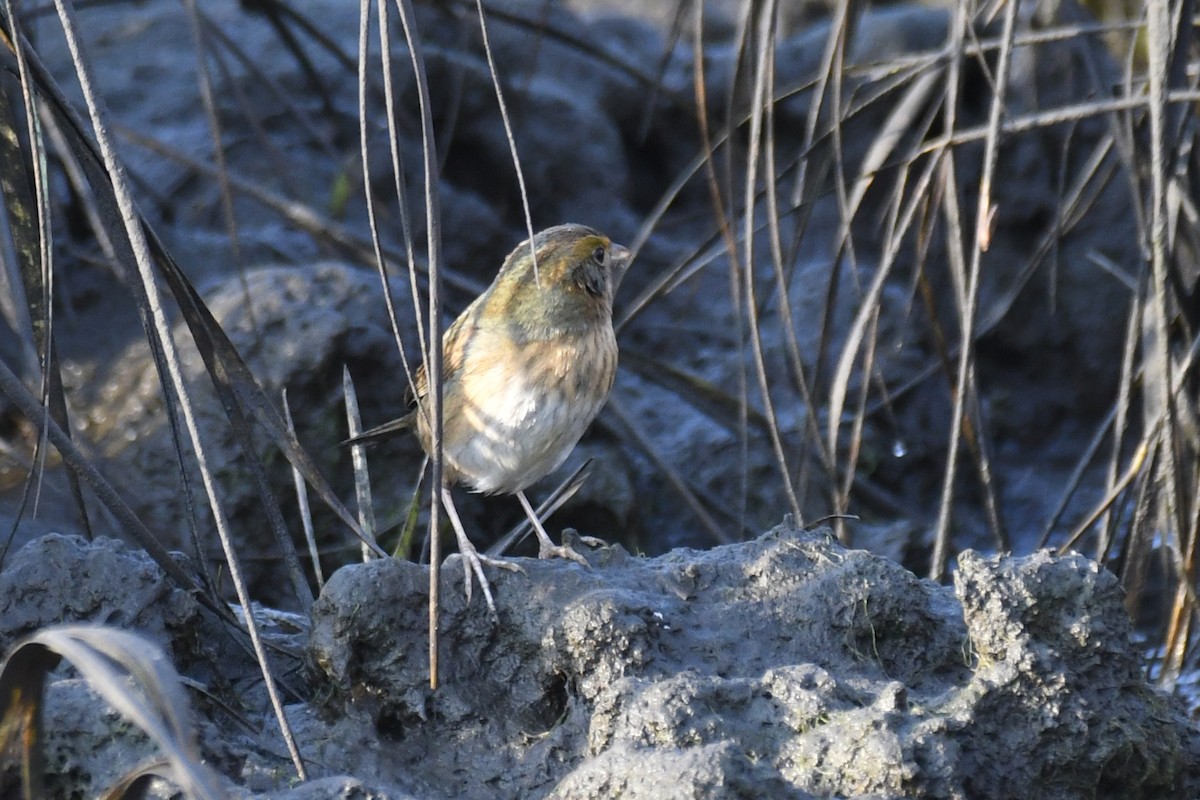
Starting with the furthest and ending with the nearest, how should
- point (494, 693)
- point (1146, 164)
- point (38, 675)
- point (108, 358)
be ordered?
point (108, 358) < point (1146, 164) < point (494, 693) < point (38, 675)

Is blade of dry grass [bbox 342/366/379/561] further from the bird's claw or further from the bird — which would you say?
the bird's claw

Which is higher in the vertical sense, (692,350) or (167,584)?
(167,584)

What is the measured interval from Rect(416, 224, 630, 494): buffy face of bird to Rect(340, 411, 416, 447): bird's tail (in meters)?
0.10

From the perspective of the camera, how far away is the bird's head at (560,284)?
455 centimetres

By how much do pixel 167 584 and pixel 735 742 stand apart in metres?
1.40

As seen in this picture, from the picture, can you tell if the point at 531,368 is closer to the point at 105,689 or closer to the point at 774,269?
the point at 774,269

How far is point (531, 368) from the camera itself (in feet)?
14.7

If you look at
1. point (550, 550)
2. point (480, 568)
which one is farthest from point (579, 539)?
point (480, 568)

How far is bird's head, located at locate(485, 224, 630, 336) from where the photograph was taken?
4.55 metres

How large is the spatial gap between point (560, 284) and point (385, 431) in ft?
2.32

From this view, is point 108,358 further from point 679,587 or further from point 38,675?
point 38,675

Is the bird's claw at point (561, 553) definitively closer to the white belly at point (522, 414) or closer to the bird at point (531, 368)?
the bird at point (531, 368)

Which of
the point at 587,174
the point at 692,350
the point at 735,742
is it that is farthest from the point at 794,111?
the point at 735,742

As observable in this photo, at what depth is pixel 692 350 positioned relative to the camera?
7.43 meters
